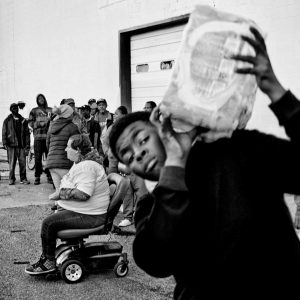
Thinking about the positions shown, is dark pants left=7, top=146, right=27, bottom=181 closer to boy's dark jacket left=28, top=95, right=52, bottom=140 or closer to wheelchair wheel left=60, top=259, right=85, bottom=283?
boy's dark jacket left=28, top=95, right=52, bottom=140

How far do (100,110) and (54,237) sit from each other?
233 inches

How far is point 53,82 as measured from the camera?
14.1 meters

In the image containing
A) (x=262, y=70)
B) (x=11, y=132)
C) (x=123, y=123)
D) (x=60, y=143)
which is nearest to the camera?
(x=262, y=70)

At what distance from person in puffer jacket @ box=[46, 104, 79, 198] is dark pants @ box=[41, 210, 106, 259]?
3.23 meters

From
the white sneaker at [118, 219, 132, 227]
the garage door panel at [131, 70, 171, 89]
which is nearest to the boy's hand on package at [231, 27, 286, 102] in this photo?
the white sneaker at [118, 219, 132, 227]

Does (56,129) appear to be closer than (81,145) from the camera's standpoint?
No

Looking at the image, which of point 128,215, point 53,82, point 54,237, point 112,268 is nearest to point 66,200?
point 54,237

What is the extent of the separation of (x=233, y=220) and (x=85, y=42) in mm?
11334

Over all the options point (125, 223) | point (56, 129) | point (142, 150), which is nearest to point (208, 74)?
point (142, 150)

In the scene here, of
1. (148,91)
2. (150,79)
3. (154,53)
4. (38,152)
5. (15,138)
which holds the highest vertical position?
(154,53)

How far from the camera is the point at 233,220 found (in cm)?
144

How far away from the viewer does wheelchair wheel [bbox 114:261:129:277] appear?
16.9 ft

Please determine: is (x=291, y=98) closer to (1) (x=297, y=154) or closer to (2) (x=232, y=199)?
(1) (x=297, y=154)

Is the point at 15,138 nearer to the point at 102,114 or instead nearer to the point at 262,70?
the point at 102,114
